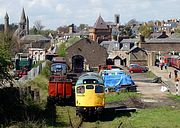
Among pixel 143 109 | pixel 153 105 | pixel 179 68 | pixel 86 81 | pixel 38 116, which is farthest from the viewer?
pixel 179 68

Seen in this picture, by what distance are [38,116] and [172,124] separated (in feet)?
22.4

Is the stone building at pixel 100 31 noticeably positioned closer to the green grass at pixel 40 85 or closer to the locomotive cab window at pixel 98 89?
the green grass at pixel 40 85

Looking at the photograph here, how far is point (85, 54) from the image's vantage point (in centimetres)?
6656

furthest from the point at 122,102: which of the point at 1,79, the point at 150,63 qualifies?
the point at 150,63

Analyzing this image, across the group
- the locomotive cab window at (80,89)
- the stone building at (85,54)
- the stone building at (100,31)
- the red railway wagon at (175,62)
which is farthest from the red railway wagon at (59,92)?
the stone building at (100,31)

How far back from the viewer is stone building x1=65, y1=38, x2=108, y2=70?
65750 millimetres

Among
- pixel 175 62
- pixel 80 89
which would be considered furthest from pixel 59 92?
pixel 175 62

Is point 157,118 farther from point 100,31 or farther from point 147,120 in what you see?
point 100,31

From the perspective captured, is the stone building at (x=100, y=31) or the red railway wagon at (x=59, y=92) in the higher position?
the stone building at (x=100, y=31)

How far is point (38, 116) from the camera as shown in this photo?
21.9 m

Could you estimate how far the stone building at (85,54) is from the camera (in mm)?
65750

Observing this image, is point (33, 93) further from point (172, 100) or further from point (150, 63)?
point (150, 63)

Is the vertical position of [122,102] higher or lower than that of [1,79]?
lower

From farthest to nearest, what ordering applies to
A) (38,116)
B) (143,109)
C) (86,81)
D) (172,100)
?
(172,100), (143,109), (86,81), (38,116)
